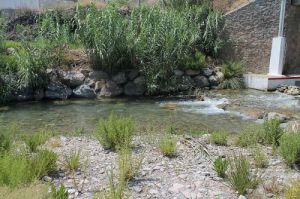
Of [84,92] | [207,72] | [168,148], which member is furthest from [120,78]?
[168,148]

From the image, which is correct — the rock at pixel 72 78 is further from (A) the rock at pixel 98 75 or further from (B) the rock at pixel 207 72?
(B) the rock at pixel 207 72

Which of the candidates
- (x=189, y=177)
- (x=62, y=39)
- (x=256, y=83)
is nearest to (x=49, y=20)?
(x=62, y=39)

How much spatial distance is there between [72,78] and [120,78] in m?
1.74

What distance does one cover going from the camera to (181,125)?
32.2 feet

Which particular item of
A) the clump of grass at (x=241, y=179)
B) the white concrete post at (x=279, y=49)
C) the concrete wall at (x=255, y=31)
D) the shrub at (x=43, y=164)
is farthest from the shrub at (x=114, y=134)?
the white concrete post at (x=279, y=49)

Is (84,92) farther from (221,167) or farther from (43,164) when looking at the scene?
(221,167)

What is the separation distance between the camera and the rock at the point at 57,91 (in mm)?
13422

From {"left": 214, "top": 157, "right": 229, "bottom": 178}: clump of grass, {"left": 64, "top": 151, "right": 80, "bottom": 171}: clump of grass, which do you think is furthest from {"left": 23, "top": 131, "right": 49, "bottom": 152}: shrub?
{"left": 214, "top": 157, "right": 229, "bottom": 178}: clump of grass

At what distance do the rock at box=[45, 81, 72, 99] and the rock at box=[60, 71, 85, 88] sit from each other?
0.23m

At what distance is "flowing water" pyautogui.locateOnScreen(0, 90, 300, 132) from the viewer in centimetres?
991

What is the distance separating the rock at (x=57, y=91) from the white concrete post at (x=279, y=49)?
8935mm

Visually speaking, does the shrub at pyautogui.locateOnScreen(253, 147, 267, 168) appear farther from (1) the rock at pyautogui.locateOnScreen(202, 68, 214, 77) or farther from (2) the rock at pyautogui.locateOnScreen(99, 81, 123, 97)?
(1) the rock at pyautogui.locateOnScreen(202, 68, 214, 77)

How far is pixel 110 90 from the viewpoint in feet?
45.7

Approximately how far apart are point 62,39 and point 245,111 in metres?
6.99
